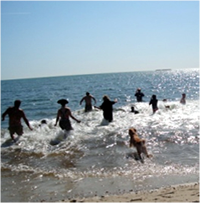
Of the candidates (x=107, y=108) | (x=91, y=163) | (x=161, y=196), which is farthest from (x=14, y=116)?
(x=161, y=196)

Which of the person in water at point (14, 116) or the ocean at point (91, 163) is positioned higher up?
the person in water at point (14, 116)

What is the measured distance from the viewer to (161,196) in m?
4.34

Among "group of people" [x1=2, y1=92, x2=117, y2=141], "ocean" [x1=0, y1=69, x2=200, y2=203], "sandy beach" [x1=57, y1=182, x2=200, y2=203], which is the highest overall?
"group of people" [x1=2, y1=92, x2=117, y2=141]

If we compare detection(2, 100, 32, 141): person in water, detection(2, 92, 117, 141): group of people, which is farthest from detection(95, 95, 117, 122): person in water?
detection(2, 100, 32, 141): person in water

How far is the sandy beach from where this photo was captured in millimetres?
4110

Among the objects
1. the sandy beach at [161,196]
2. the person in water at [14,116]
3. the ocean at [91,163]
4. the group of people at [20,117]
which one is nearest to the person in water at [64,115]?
the group of people at [20,117]

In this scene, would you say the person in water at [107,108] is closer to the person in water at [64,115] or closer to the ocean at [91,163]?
the ocean at [91,163]

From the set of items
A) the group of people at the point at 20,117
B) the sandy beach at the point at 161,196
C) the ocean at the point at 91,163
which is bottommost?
the ocean at the point at 91,163

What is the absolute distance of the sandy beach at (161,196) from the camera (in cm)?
411

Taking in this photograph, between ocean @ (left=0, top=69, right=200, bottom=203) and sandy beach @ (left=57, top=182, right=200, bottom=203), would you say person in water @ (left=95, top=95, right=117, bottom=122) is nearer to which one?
ocean @ (left=0, top=69, right=200, bottom=203)

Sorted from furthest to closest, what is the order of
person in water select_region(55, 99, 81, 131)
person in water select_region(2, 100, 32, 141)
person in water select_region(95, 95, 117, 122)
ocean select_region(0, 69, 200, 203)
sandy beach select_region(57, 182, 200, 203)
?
person in water select_region(95, 95, 117, 122) < person in water select_region(55, 99, 81, 131) < person in water select_region(2, 100, 32, 141) < ocean select_region(0, 69, 200, 203) < sandy beach select_region(57, 182, 200, 203)

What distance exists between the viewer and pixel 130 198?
443cm

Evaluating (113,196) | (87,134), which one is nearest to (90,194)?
(113,196)

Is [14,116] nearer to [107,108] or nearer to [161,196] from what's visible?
[107,108]
